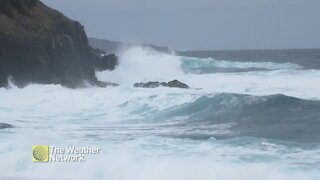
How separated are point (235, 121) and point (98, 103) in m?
7.36

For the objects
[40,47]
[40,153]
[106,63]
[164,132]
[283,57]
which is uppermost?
[283,57]

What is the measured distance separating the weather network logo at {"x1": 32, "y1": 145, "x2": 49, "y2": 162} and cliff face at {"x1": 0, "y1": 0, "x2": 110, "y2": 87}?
15.2 metres

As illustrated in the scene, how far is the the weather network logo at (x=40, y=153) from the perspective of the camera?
1286 cm

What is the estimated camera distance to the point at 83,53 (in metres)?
35.2

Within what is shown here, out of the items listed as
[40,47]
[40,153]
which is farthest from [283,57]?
[40,153]

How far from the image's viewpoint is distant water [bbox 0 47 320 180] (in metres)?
12.1

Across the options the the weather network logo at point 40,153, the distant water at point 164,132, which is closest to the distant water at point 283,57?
the distant water at point 164,132

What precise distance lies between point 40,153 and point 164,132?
467cm

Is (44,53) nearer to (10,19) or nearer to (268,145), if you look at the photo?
(10,19)

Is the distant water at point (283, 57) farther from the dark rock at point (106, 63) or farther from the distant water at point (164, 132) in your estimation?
the distant water at point (164, 132)

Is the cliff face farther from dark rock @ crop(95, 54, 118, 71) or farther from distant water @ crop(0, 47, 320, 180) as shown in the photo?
dark rock @ crop(95, 54, 118, 71)

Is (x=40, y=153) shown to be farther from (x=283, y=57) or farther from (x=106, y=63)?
(x=283, y=57)

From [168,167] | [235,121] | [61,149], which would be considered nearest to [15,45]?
[235,121]

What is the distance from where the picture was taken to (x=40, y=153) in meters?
13.4
